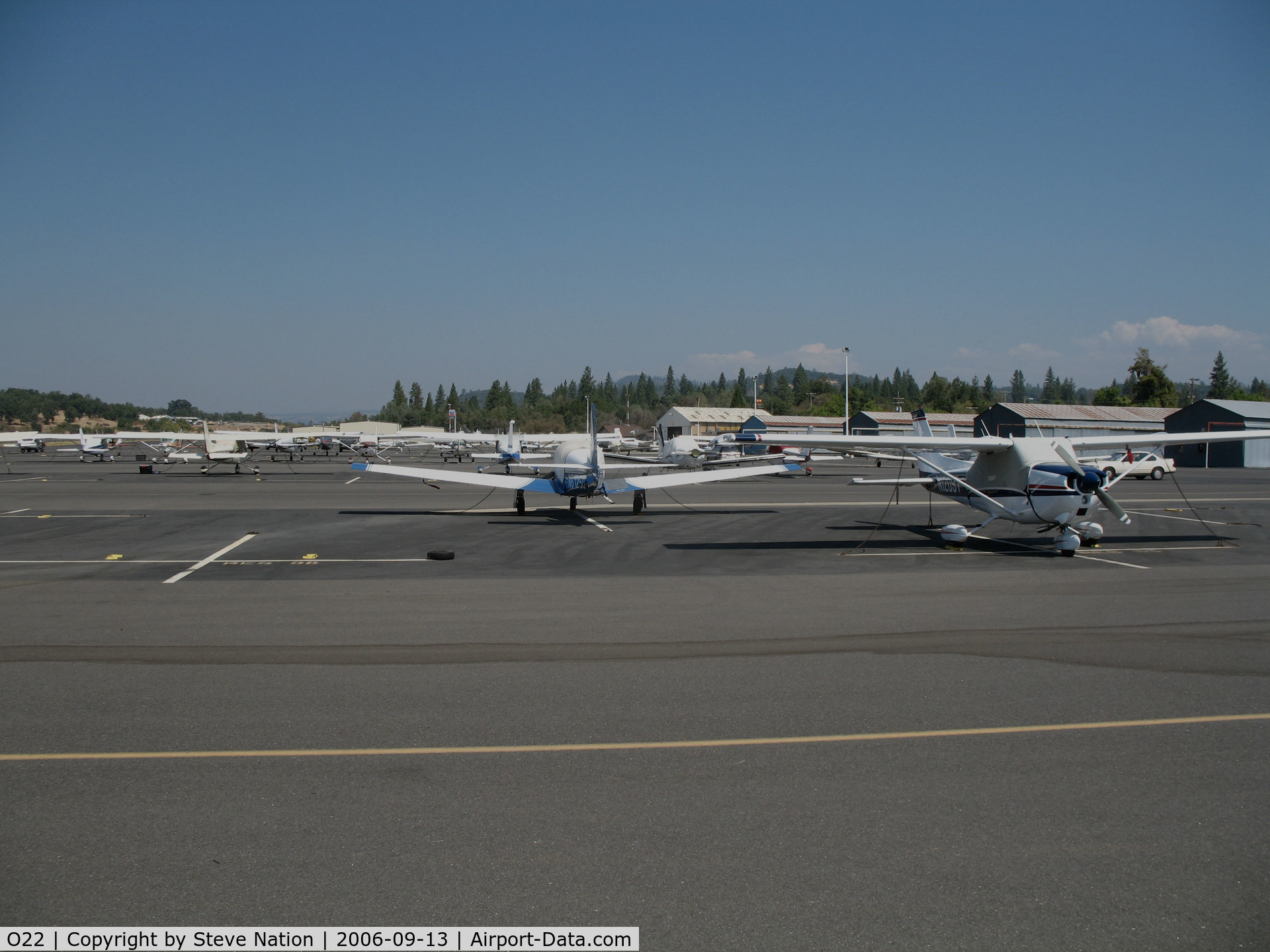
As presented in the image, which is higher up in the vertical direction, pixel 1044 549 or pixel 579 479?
pixel 579 479

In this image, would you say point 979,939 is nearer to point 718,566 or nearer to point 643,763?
point 643,763

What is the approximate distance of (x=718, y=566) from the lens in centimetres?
1557

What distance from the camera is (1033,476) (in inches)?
690

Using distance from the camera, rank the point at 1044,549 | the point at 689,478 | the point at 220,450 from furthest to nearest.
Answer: the point at 220,450 → the point at 689,478 → the point at 1044,549

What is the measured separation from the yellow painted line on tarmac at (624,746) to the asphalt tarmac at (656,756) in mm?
74

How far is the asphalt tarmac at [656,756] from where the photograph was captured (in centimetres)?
392

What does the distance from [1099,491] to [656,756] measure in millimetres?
14772

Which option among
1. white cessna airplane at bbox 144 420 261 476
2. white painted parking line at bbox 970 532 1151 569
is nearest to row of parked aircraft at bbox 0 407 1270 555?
white painted parking line at bbox 970 532 1151 569

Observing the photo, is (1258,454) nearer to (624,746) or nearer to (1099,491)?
(1099,491)

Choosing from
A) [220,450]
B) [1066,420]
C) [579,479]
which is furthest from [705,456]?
[1066,420]

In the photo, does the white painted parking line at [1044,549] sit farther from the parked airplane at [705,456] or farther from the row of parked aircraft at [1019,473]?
the parked airplane at [705,456]

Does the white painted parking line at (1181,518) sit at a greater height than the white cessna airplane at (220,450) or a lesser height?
lesser

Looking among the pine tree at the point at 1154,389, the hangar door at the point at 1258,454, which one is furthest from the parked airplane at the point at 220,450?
the pine tree at the point at 1154,389

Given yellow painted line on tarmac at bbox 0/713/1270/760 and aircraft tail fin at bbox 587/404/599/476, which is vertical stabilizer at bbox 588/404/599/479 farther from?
yellow painted line on tarmac at bbox 0/713/1270/760
